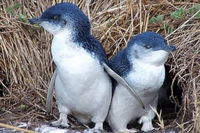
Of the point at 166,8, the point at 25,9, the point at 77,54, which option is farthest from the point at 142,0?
the point at 77,54

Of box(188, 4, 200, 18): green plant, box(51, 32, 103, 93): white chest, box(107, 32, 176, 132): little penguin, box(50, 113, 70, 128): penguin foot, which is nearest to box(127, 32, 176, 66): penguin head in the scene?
box(107, 32, 176, 132): little penguin

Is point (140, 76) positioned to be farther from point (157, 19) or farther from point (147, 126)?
point (157, 19)

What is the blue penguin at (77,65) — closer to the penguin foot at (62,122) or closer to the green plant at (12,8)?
the penguin foot at (62,122)

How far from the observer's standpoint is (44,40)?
500cm

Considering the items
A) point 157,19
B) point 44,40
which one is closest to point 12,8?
point 44,40

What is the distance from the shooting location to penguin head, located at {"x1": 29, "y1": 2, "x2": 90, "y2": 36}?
4039mm

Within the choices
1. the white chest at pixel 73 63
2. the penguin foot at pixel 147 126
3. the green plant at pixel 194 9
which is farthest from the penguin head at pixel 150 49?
the green plant at pixel 194 9

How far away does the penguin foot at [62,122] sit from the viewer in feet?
13.9

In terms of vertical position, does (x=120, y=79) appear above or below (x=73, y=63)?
below

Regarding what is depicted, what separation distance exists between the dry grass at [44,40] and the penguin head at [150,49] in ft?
1.23

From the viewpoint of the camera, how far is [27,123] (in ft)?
14.1

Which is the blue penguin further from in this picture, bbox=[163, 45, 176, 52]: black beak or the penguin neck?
bbox=[163, 45, 176, 52]: black beak

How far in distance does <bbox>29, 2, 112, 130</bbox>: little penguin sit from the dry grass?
41cm

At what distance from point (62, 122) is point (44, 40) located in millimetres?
929
